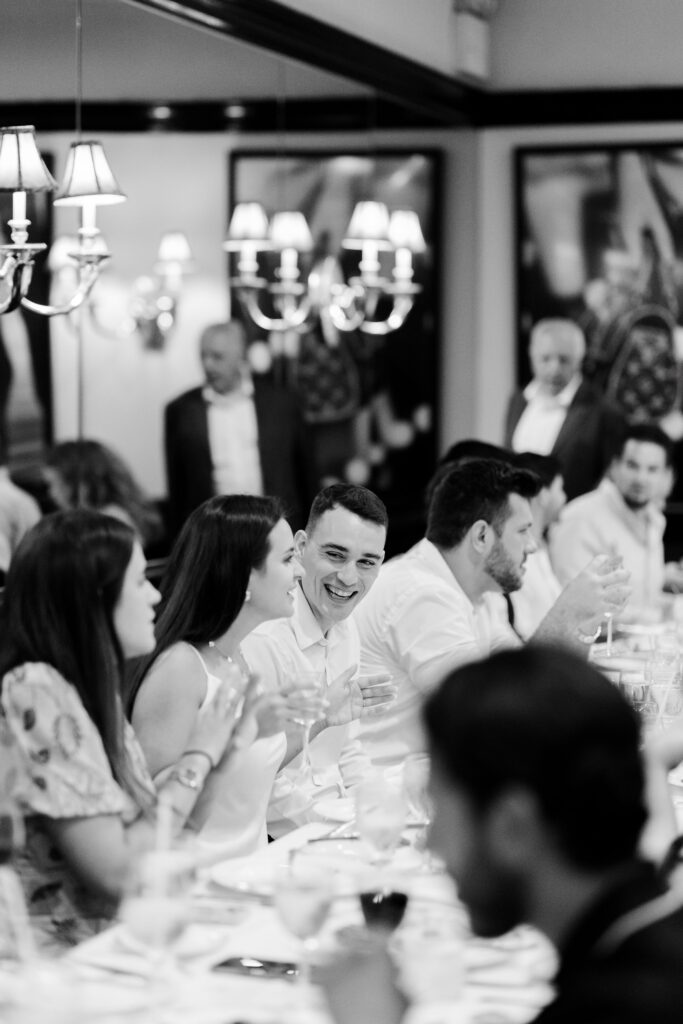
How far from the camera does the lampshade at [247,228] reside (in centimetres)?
580

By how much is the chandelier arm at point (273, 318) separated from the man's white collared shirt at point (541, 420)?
1851 mm

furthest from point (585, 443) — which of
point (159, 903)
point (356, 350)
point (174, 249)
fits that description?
point (159, 903)

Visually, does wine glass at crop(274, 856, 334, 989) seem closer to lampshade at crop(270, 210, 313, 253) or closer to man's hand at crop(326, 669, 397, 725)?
man's hand at crop(326, 669, 397, 725)

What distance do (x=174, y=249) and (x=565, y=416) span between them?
3084 mm

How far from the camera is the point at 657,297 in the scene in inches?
329

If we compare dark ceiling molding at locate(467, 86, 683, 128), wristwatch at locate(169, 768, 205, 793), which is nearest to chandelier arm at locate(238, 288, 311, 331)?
dark ceiling molding at locate(467, 86, 683, 128)

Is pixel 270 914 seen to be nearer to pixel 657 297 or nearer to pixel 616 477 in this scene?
pixel 616 477

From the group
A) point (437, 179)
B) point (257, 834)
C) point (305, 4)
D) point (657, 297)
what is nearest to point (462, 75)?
point (437, 179)

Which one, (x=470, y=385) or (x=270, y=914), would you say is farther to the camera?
(x=470, y=385)

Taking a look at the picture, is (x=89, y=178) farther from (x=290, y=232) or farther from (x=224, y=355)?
(x=290, y=232)

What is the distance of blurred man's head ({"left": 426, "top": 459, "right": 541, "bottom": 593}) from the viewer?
4062 millimetres

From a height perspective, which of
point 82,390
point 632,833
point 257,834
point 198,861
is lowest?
point 257,834

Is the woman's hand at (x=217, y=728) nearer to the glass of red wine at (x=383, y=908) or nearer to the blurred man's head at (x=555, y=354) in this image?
the glass of red wine at (x=383, y=908)

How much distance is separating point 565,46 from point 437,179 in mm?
979
